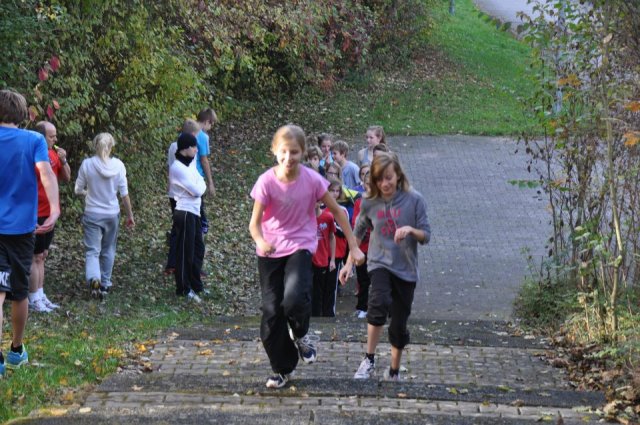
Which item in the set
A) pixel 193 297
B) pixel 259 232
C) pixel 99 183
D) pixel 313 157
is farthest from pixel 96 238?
pixel 259 232

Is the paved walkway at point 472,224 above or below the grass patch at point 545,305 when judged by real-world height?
below

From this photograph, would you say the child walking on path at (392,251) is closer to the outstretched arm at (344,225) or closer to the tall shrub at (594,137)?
the outstretched arm at (344,225)

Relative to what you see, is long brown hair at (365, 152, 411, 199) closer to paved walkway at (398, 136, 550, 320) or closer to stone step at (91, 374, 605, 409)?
stone step at (91, 374, 605, 409)

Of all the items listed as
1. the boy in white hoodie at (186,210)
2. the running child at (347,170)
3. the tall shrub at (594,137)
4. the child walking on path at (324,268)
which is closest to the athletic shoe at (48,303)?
the boy in white hoodie at (186,210)

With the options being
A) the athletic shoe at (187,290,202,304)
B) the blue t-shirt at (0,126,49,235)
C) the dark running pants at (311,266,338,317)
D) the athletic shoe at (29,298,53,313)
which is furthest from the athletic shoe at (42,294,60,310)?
the blue t-shirt at (0,126,49,235)

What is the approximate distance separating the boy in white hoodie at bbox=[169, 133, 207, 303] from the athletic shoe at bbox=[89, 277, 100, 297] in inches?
41.4

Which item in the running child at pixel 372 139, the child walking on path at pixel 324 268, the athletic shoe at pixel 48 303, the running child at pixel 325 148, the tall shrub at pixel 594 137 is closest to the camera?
the tall shrub at pixel 594 137

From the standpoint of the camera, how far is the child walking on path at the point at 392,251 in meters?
7.34

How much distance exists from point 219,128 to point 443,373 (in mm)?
15289

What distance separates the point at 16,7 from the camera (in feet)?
35.7

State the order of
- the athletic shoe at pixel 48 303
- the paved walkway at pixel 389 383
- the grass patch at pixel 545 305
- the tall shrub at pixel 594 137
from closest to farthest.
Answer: the paved walkway at pixel 389 383, the tall shrub at pixel 594 137, the athletic shoe at pixel 48 303, the grass patch at pixel 545 305

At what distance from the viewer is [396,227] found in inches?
291

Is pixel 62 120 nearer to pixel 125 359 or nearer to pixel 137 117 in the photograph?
pixel 137 117

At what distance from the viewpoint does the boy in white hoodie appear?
11422 mm
